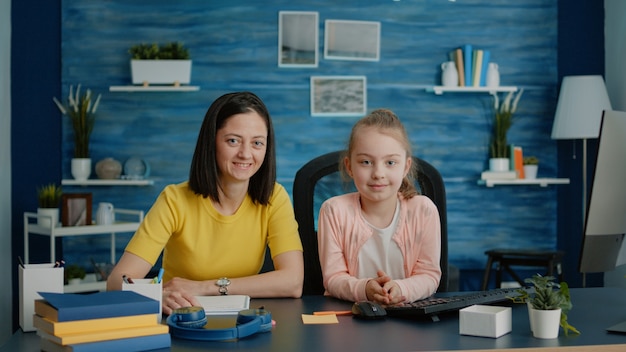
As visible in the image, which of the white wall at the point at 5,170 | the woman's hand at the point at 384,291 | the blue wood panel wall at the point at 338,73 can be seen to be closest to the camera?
the woman's hand at the point at 384,291

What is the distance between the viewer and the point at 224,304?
1.79 meters

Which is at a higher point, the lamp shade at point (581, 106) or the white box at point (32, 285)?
the lamp shade at point (581, 106)

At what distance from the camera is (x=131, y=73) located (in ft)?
15.7

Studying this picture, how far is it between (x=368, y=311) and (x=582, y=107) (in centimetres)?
350

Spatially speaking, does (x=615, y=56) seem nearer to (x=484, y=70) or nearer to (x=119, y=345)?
(x=484, y=70)

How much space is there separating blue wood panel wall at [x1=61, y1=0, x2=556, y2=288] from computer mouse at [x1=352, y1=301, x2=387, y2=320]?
3.19 meters

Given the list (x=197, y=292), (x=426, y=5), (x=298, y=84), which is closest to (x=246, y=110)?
(x=197, y=292)

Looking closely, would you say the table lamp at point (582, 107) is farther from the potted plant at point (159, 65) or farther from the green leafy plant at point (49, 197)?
the green leafy plant at point (49, 197)

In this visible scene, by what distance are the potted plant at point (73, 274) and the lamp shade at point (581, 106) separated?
3.08 metres

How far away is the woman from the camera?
6.77 ft

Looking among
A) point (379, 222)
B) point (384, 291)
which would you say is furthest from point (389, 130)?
point (384, 291)

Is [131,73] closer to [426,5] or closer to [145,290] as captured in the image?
[426,5]

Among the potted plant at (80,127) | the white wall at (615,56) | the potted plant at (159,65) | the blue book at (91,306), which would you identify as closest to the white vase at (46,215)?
the potted plant at (80,127)

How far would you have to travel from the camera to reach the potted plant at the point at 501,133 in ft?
16.1
